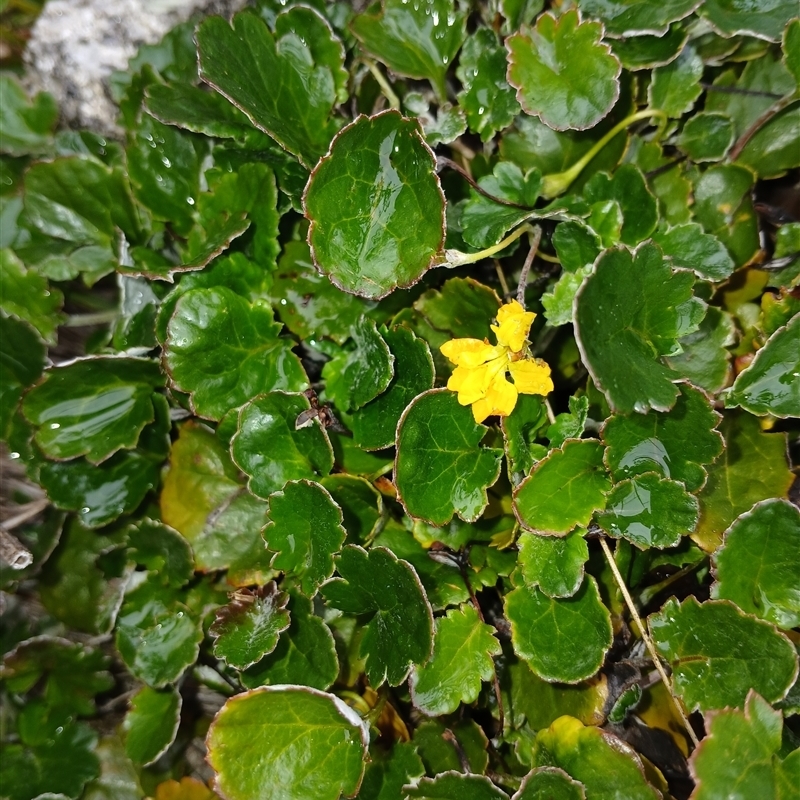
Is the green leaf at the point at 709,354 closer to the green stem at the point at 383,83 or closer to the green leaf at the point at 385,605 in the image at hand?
the green leaf at the point at 385,605

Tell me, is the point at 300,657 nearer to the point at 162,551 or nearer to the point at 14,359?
the point at 162,551

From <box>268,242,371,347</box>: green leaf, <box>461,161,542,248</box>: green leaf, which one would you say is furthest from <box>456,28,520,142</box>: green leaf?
<box>268,242,371,347</box>: green leaf

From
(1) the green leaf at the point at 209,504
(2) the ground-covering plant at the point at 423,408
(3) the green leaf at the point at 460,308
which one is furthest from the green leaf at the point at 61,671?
(3) the green leaf at the point at 460,308

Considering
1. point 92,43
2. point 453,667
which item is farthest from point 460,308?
point 92,43

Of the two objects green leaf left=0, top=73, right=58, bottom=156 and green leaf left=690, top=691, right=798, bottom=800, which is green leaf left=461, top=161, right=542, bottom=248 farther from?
green leaf left=0, top=73, right=58, bottom=156

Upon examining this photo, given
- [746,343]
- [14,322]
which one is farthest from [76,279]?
[746,343]

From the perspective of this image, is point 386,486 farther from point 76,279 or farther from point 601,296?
point 76,279
